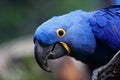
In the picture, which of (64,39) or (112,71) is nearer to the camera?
(112,71)

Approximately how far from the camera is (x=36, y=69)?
20.3ft

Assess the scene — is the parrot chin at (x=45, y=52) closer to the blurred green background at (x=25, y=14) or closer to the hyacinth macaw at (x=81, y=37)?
the hyacinth macaw at (x=81, y=37)

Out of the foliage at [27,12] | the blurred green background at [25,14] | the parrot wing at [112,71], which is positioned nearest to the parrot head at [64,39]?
the parrot wing at [112,71]

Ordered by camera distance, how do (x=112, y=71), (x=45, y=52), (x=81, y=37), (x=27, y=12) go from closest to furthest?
(x=112, y=71), (x=45, y=52), (x=81, y=37), (x=27, y=12)

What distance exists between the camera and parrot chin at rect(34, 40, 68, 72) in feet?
12.5

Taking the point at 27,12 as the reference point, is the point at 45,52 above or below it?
above

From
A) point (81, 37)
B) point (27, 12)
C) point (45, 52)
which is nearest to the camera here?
point (45, 52)

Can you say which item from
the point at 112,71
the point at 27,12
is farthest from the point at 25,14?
the point at 112,71

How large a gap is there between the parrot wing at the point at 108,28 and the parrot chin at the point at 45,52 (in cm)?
33

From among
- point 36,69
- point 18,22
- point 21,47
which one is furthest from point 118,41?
point 18,22

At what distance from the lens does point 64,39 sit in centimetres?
390

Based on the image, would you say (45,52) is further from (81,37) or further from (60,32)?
(81,37)

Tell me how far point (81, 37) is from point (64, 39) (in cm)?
15

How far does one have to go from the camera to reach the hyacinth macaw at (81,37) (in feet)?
12.6
